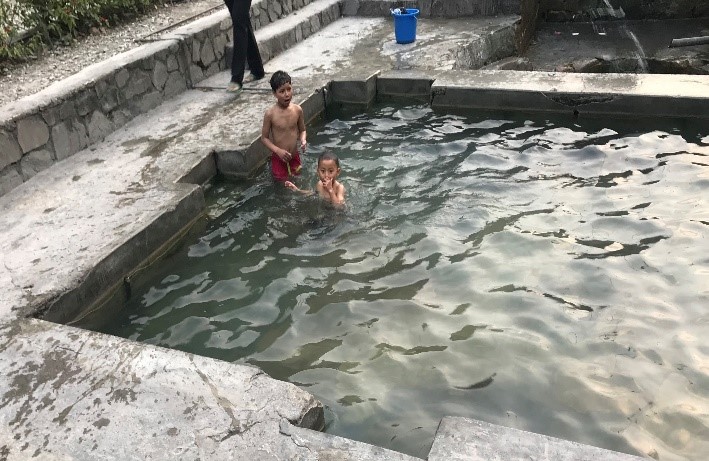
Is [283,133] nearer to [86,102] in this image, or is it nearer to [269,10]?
[86,102]

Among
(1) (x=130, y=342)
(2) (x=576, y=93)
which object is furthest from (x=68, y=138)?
(2) (x=576, y=93)

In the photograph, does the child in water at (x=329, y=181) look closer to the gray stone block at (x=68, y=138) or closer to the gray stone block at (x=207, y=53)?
the gray stone block at (x=68, y=138)

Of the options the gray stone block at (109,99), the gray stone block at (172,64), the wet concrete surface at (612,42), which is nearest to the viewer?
the gray stone block at (109,99)

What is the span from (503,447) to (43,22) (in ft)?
24.0

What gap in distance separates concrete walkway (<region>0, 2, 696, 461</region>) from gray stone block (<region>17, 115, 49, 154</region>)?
0.28 meters

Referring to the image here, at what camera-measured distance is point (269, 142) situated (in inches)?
227

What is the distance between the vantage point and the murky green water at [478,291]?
3.30 m

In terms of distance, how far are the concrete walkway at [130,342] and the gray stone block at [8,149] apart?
260 millimetres

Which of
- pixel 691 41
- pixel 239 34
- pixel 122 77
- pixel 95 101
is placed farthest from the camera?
pixel 691 41

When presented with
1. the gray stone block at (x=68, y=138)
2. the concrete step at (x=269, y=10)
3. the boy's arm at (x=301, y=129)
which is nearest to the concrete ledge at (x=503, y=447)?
the boy's arm at (x=301, y=129)

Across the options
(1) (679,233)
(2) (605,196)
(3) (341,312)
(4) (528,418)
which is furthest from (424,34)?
(4) (528,418)

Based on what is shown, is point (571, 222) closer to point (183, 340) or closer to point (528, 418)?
point (528, 418)

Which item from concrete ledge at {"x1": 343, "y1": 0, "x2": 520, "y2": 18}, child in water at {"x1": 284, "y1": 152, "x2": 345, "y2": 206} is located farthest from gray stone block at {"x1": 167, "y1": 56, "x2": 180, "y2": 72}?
concrete ledge at {"x1": 343, "y1": 0, "x2": 520, "y2": 18}

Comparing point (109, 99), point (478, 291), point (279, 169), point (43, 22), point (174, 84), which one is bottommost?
point (478, 291)
